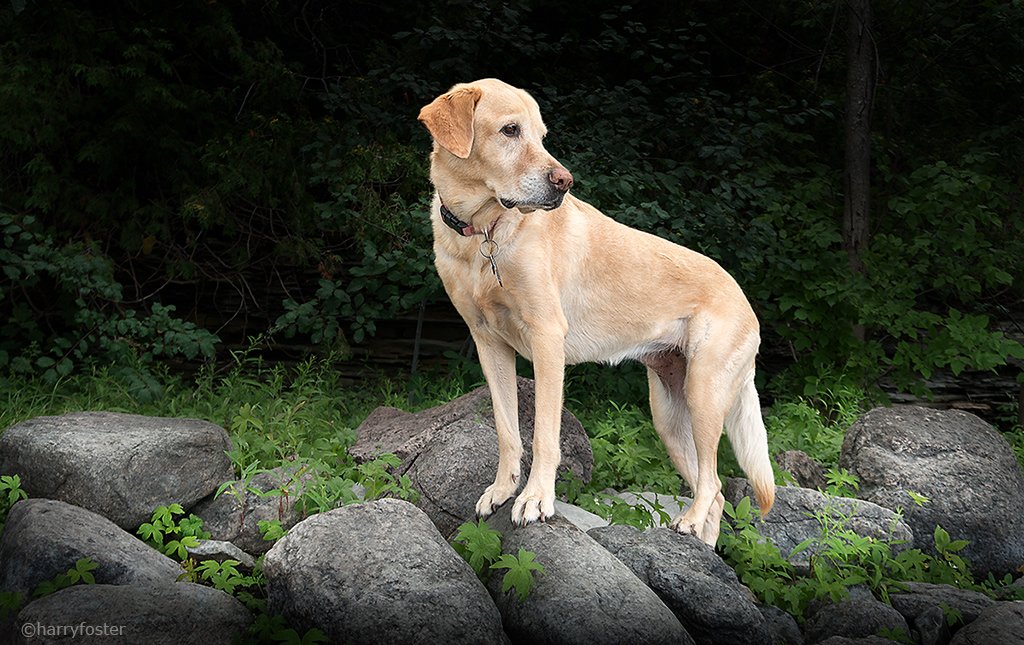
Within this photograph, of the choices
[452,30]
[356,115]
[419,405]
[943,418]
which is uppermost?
[452,30]

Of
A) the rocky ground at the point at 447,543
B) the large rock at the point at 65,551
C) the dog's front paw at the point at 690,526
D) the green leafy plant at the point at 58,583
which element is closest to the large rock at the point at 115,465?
the rocky ground at the point at 447,543

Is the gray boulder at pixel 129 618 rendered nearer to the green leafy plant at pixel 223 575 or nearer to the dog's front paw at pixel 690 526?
the green leafy plant at pixel 223 575

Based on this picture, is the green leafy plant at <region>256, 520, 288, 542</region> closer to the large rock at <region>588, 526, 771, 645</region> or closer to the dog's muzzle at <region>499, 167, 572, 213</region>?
the large rock at <region>588, 526, 771, 645</region>

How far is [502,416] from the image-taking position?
446cm

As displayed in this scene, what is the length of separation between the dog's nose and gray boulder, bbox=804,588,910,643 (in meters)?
2.20

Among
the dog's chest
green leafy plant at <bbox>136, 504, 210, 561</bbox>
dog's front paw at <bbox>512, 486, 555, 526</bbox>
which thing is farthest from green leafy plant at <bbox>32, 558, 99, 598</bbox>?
the dog's chest

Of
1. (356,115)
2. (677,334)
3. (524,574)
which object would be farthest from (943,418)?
(356,115)

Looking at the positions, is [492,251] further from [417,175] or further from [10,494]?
[417,175]

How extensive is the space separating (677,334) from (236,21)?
18.9ft

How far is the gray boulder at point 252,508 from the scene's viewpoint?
471 cm

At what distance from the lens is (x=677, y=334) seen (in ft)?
15.5

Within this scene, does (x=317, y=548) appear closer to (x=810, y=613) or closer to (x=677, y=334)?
(x=677, y=334)

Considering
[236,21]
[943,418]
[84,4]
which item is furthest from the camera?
[236,21]

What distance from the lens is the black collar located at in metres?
4.24
